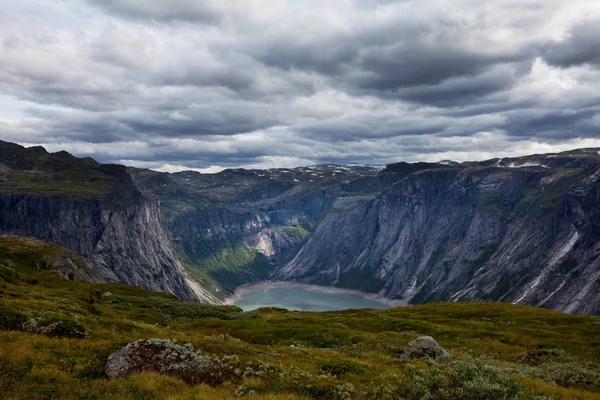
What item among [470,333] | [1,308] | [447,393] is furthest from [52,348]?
[470,333]

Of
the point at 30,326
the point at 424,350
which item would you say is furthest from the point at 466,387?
the point at 30,326

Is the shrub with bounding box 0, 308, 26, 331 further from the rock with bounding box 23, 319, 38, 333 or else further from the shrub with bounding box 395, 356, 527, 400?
the shrub with bounding box 395, 356, 527, 400

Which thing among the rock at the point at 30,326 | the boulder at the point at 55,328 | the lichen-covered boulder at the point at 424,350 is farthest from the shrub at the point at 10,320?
the lichen-covered boulder at the point at 424,350

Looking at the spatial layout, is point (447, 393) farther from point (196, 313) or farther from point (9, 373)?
point (196, 313)

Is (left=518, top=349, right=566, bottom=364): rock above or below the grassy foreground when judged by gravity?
below

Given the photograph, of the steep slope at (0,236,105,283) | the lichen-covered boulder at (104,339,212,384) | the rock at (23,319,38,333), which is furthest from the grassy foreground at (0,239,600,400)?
the steep slope at (0,236,105,283)
